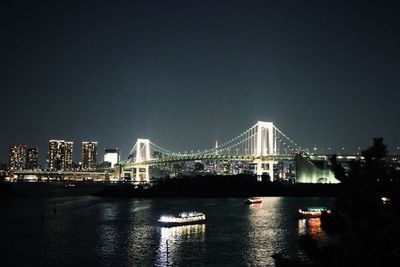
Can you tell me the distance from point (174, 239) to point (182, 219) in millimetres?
5424

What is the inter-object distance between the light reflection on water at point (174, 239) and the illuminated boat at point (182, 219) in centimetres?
44

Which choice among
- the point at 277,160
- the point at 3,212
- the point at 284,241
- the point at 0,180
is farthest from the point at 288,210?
the point at 0,180

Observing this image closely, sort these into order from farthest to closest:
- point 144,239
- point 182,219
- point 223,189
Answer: point 223,189 < point 182,219 < point 144,239

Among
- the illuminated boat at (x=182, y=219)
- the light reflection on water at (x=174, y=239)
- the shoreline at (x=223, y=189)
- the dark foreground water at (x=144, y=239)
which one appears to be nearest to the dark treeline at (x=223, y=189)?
the shoreline at (x=223, y=189)

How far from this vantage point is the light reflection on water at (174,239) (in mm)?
16984

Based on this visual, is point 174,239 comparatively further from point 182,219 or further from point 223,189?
point 223,189

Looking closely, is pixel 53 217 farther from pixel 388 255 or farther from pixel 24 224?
pixel 388 255

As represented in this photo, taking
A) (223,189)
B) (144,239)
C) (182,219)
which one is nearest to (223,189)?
(223,189)

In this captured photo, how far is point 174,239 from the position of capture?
71.2 feet

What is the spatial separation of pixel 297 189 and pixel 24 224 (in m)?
35.4

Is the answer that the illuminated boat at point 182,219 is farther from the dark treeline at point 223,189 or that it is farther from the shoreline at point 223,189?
the dark treeline at point 223,189

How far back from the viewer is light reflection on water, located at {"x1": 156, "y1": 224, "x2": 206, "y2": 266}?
55.7ft

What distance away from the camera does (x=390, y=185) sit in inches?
179

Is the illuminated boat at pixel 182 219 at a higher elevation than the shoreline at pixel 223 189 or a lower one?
lower
